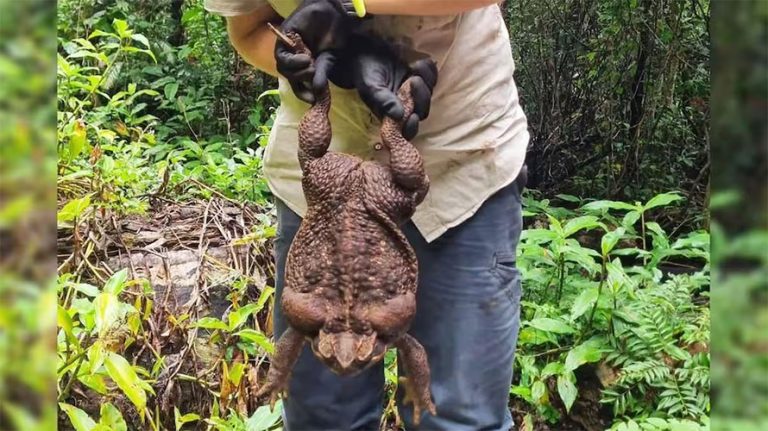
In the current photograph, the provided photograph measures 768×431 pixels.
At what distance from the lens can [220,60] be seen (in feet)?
16.2

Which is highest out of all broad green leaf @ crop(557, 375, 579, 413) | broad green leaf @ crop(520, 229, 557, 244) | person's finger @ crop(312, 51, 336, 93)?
person's finger @ crop(312, 51, 336, 93)

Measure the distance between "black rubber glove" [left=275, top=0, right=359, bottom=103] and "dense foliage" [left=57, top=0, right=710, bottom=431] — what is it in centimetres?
69

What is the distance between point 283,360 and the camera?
1.06 m

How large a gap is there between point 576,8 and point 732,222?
413 centimetres

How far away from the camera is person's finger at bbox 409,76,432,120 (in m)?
1.09

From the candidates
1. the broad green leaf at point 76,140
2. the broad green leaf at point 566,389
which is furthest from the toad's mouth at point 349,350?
the broad green leaf at point 76,140

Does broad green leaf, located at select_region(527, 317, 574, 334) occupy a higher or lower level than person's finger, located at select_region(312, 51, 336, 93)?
lower

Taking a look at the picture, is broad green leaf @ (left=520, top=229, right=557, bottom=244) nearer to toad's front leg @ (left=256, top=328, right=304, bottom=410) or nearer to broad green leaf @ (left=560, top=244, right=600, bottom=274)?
broad green leaf @ (left=560, top=244, right=600, bottom=274)

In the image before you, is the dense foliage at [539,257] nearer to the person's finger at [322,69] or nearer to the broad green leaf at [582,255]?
the broad green leaf at [582,255]

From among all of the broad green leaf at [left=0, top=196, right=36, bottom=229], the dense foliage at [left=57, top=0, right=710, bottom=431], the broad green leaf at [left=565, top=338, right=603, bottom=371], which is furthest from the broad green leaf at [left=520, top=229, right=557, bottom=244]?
the broad green leaf at [left=0, top=196, right=36, bottom=229]

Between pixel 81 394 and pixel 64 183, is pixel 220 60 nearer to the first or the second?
pixel 64 183

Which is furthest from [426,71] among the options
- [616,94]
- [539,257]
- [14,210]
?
[616,94]


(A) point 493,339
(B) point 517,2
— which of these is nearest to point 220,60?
(B) point 517,2

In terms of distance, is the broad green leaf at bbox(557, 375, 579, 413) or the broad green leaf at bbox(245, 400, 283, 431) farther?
the broad green leaf at bbox(557, 375, 579, 413)
